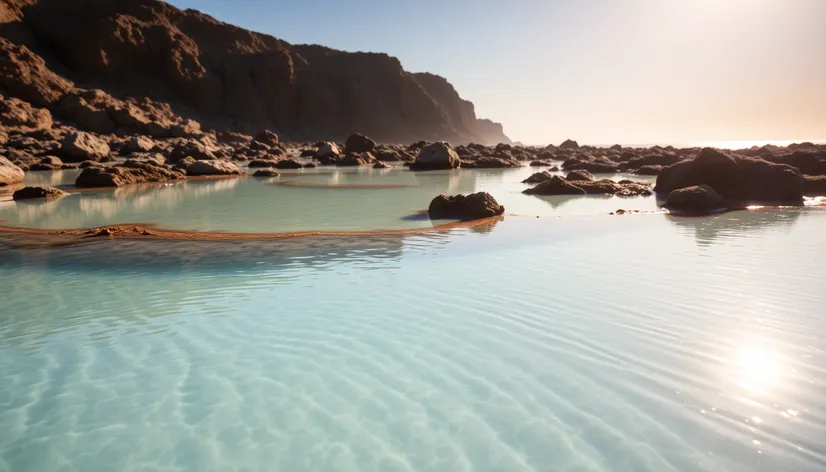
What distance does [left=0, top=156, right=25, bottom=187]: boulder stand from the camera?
17.3 meters

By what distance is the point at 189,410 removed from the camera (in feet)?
10.7

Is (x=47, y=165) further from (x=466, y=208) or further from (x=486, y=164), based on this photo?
(x=486, y=164)

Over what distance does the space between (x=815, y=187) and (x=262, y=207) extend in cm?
1897

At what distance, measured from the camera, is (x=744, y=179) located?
15344mm

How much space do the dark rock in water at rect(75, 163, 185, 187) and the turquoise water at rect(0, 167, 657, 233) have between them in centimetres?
82

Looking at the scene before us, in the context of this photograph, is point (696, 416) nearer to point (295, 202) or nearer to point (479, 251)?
point (479, 251)

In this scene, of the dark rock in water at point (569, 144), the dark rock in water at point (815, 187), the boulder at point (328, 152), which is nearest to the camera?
the dark rock in water at point (815, 187)

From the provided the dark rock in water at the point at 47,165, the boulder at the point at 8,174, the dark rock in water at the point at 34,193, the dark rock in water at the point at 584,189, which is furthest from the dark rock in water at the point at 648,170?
the dark rock in water at the point at 47,165

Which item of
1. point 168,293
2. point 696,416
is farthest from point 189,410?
point 696,416

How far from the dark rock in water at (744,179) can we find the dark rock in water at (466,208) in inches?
313

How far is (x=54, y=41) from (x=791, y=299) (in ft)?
265

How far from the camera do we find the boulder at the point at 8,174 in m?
17.3

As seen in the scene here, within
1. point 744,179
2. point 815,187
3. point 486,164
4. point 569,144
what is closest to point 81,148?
point 486,164

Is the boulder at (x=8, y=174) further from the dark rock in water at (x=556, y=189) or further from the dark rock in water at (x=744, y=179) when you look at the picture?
the dark rock in water at (x=744, y=179)
